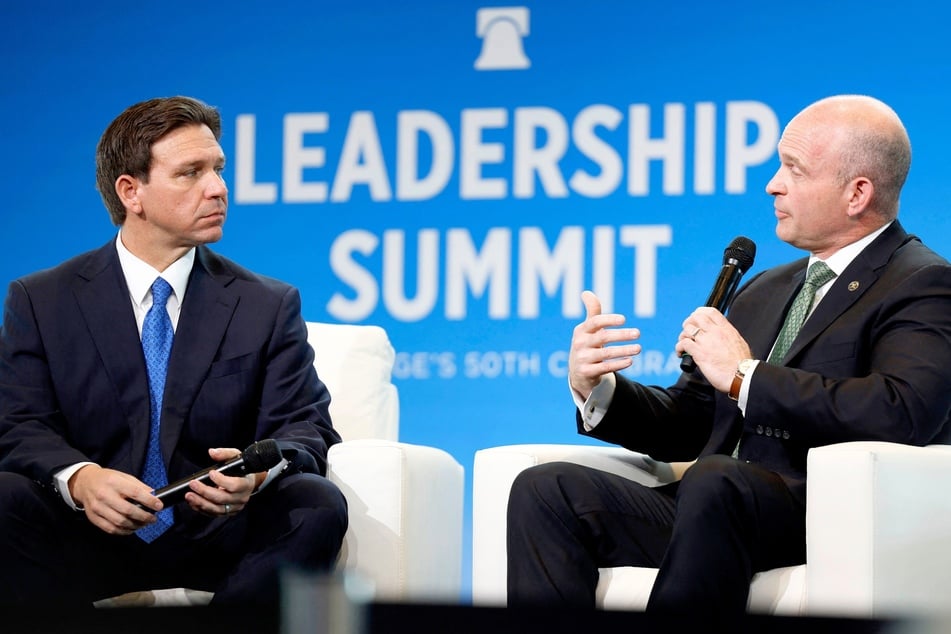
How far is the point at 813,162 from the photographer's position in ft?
8.79

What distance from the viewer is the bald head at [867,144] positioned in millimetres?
2662

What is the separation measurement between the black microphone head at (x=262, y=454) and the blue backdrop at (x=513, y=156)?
1.66 metres

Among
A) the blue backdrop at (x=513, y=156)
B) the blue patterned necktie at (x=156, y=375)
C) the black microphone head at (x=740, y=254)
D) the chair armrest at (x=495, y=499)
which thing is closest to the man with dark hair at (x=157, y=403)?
the blue patterned necktie at (x=156, y=375)

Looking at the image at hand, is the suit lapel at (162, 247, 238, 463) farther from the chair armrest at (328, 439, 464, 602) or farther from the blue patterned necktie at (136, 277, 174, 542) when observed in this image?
the chair armrest at (328, 439, 464, 602)

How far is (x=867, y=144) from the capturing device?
2.67 metres

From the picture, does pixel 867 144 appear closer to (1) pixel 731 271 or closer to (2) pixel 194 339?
(1) pixel 731 271

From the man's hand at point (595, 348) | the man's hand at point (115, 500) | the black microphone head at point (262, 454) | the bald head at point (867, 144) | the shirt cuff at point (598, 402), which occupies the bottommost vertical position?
the man's hand at point (115, 500)

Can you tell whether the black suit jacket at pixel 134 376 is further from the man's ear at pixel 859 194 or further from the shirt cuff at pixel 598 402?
the man's ear at pixel 859 194

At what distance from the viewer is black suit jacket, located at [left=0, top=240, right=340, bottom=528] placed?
259cm

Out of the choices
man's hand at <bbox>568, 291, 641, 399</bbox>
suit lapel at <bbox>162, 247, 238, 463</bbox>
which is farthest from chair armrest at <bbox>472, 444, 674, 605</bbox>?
suit lapel at <bbox>162, 247, 238, 463</bbox>

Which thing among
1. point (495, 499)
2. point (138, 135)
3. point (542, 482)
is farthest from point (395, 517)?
point (138, 135)

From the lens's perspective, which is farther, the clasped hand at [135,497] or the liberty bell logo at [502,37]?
the liberty bell logo at [502,37]

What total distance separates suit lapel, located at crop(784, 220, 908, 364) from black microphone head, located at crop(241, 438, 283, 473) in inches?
40.1

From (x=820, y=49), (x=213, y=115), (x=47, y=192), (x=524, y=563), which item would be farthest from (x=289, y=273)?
(x=524, y=563)
